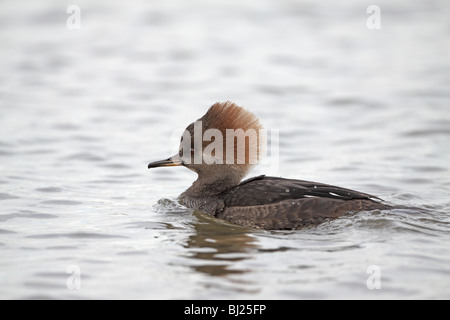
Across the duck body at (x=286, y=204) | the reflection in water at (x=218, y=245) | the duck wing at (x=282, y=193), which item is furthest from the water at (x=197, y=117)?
the duck wing at (x=282, y=193)

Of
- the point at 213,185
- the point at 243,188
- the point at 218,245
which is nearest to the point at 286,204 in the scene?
the point at 243,188

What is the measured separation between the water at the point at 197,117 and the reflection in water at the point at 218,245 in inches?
1.3

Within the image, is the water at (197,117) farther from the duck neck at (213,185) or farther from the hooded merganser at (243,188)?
the duck neck at (213,185)

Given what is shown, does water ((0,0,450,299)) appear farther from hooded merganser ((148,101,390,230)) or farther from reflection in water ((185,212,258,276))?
hooded merganser ((148,101,390,230))

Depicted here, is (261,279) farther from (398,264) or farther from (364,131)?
(364,131)

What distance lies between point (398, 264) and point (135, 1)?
15.7 meters

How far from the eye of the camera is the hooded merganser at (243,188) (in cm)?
810

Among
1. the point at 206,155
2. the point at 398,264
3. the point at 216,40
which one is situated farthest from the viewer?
the point at 216,40

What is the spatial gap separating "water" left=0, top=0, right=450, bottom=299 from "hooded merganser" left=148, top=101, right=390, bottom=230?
216 millimetres

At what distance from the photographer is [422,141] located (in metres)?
12.6

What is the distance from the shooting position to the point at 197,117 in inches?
547

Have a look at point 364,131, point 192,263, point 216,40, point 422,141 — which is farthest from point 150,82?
point 192,263

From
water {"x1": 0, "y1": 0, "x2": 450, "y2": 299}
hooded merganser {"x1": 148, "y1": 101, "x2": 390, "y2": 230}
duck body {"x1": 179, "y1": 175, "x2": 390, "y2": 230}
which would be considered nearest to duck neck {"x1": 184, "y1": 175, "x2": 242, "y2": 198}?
hooded merganser {"x1": 148, "y1": 101, "x2": 390, "y2": 230}

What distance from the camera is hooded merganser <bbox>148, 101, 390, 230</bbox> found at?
8102 mm
